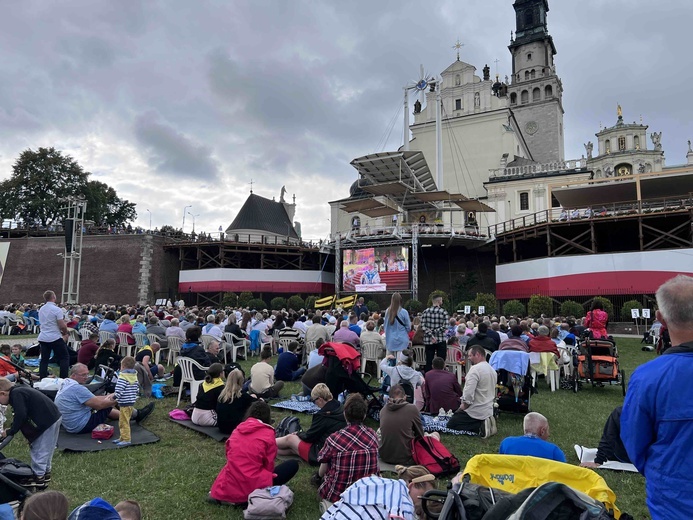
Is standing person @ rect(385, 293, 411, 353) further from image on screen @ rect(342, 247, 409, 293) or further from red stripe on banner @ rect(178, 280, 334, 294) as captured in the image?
red stripe on banner @ rect(178, 280, 334, 294)

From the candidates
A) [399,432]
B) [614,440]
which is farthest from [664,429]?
[399,432]

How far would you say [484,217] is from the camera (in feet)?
131

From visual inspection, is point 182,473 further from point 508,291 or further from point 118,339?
point 508,291

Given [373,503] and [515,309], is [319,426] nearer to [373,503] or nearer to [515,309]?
[373,503]

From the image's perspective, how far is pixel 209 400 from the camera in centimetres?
726

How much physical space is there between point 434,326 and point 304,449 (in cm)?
469

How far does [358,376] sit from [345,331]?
3.01 m

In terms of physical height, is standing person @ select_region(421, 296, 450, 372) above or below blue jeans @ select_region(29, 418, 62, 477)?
above

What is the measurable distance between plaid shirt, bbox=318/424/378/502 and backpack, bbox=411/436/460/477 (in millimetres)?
1183

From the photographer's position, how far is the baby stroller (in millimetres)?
9534

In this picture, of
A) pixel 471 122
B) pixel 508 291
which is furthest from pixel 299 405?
pixel 471 122

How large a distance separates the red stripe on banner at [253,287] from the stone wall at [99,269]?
2.48 meters

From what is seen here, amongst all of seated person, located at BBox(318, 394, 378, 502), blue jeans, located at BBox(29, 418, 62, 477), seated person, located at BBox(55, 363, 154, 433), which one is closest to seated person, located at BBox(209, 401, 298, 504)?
seated person, located at BBox(318, 394, 378, 502)

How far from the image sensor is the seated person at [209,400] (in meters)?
7.17
